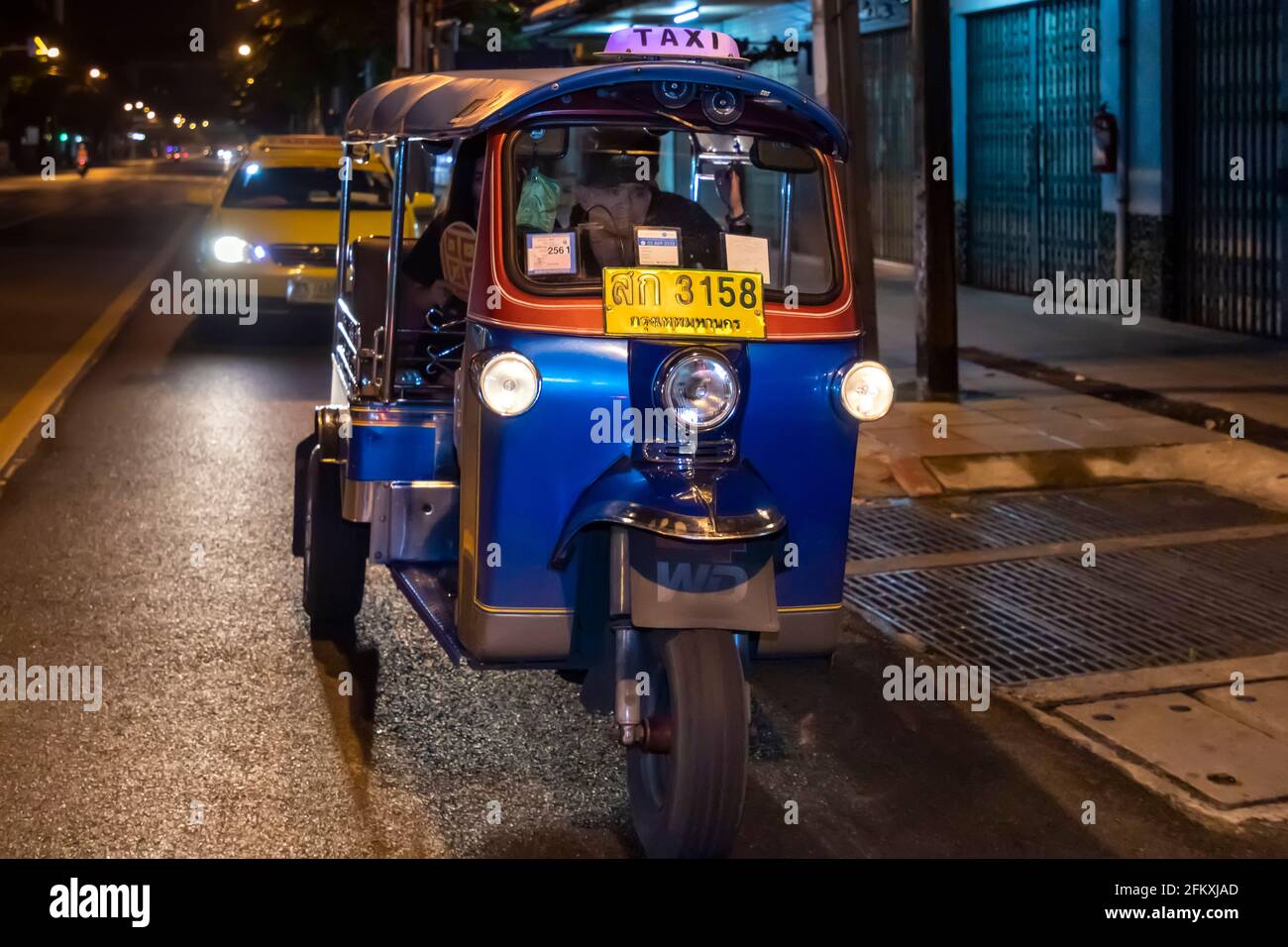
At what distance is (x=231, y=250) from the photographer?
580 inches

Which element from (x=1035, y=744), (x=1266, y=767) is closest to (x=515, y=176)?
(x=1035, y=744)

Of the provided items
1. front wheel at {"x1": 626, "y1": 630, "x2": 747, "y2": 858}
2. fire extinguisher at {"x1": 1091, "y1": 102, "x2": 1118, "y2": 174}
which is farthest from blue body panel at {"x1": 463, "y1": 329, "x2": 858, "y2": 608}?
fire extinguisher at {"x1": 1091, "y1": 102, "x2": 1118, "y2": 174}

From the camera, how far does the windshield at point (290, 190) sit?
1543cm

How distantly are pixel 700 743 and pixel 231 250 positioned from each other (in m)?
11.4

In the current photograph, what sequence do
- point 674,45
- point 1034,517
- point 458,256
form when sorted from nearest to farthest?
point 674,45, point 458,256, point 1034,517

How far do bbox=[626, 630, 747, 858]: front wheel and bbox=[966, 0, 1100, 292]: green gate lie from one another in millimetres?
13126

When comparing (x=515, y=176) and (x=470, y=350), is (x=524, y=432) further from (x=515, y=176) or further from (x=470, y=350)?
(x=515, y=176)

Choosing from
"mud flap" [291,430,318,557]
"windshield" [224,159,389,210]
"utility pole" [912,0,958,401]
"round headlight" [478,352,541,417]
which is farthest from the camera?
"windshield" [224,159,389,210]

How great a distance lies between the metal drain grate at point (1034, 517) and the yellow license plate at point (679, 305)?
3399 mm

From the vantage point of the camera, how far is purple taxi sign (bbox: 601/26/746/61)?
5199mm

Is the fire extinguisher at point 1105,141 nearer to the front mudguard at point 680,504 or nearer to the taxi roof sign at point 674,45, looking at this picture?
the taxi roof sign at point 674,45

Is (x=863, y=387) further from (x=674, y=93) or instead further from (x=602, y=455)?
(x=674, y=93)

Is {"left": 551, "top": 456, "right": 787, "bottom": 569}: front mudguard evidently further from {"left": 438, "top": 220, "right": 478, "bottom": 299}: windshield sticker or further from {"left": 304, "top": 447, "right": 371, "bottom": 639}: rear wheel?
{"left": 304, "top": 447, "right": 371, "bottom": 639}: rear wheel

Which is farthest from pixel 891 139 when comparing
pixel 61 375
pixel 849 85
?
pixel 61 375
